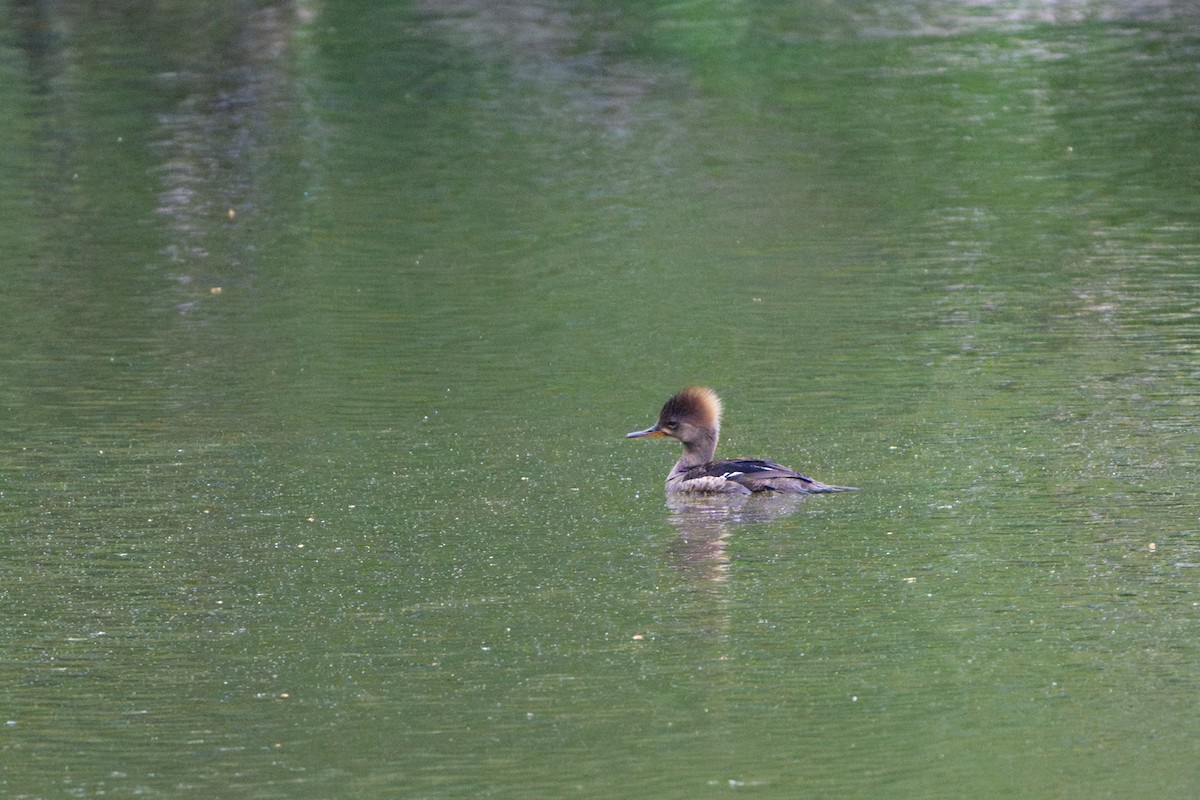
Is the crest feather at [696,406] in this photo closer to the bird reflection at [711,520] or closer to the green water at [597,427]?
the green water at [597,427]

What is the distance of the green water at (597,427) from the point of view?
6.50 meters

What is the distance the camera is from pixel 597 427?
421 inches

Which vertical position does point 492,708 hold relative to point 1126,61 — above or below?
above

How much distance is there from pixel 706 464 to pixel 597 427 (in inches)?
43.8

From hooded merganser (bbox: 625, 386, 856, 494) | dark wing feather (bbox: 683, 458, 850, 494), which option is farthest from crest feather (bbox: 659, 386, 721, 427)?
dark wing feather (bbox: 683, 458, 850, 494)

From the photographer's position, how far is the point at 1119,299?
13.0 metres

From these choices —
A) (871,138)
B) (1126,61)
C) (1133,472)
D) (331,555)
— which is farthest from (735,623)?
(1126,61)

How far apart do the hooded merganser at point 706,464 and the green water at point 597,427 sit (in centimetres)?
16

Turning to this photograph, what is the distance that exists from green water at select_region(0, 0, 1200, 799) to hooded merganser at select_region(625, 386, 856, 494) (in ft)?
0.51

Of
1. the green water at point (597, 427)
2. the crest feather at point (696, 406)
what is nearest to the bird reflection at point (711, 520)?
the green water at point (597, 427)

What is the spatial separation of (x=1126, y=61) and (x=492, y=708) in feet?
56.8

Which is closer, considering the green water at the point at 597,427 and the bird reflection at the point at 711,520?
the green water at the point at 597,427

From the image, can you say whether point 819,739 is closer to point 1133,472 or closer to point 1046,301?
point 1133,472

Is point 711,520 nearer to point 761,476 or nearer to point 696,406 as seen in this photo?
point 761,476
